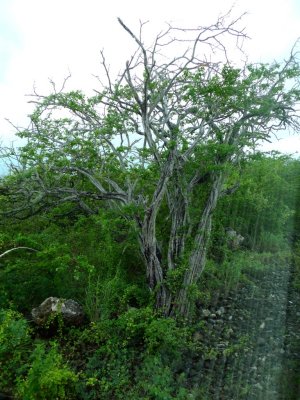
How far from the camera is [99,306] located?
470 cm

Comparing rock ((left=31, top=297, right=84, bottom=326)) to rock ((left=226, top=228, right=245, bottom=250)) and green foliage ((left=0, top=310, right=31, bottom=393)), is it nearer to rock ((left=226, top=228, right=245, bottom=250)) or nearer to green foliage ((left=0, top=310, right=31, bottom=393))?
green foliage ((left=0, top=310, right=31, bottom=393))

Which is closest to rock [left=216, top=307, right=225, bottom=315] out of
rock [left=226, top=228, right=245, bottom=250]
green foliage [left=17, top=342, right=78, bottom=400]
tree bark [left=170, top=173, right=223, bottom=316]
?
tree bark [left=170, top=173, right=223, bottom=316]

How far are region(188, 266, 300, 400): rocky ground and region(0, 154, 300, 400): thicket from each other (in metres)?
0.16

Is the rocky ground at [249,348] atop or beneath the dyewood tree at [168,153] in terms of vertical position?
beneath

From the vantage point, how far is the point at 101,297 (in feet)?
15.5

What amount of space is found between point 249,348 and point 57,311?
222 cm

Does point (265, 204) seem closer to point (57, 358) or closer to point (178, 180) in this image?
point (178, 180)

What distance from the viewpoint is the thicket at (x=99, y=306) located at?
12.0ft

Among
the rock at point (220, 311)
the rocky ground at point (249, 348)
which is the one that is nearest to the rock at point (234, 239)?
the rocky ground at point (249, 348)

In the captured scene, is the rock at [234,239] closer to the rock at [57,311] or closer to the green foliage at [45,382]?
the rock at [57,311]

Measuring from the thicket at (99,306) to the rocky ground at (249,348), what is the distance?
156 millimetres

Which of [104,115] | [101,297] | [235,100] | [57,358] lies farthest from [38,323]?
[235,100]

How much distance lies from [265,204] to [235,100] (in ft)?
10.3

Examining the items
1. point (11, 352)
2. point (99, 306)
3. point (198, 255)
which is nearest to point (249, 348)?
point (198, 255)
